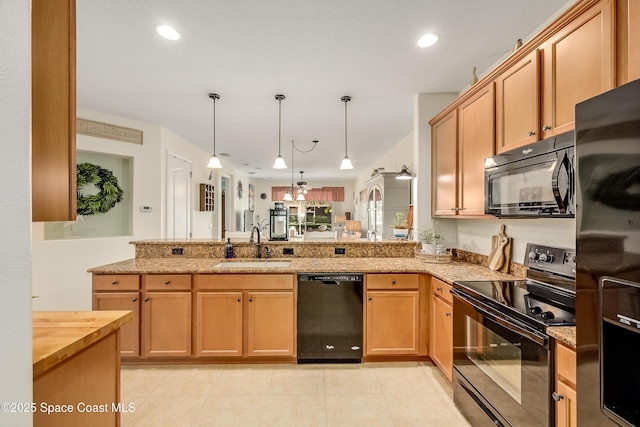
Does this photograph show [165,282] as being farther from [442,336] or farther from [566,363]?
[566,363]

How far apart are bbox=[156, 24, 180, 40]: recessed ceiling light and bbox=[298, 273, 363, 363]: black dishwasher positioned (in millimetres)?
2084

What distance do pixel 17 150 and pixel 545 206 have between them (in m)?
2.22

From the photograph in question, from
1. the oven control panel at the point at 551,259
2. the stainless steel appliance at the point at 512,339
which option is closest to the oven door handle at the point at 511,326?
the stainless steel appliance at the point at 512,339

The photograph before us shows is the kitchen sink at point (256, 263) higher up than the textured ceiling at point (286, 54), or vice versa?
the textured ceiling at point (286, 54)

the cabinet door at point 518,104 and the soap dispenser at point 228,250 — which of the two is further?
the soap dispenser at point 228,250

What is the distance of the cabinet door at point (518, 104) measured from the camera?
1745 millimetres

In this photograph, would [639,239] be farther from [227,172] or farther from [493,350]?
[227,172]

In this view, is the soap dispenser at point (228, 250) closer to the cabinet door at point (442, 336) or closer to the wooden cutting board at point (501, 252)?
the cabinet door at point (442, 336)

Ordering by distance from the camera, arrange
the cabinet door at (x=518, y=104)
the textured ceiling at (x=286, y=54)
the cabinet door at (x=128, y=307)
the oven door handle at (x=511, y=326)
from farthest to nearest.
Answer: the cabinet door at (x=128, y=307)
the textured ceiling at (x=286, y=54)
the cabinet door at (x=518, y=104)
the oven door handle at (x=511, y=326)

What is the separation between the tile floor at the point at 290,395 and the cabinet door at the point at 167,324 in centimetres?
18

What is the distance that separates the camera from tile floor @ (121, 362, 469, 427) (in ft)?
6.39

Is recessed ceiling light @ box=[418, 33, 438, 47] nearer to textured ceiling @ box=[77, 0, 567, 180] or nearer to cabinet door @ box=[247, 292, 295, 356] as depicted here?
textured ceiling @ box=[77, 0, 567, 180]

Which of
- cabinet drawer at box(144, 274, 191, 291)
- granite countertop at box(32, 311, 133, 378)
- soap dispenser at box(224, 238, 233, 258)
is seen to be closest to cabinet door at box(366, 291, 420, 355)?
soap dispenser at box(224, 238, 233, 258)

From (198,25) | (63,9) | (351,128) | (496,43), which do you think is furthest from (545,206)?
(351,128)
